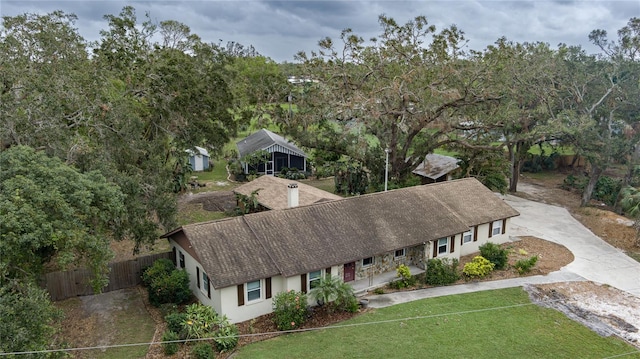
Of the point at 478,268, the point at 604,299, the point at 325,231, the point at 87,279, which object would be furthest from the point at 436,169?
the point at 87,279

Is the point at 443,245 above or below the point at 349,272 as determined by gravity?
above

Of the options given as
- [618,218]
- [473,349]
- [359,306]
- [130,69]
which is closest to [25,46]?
[130,69]

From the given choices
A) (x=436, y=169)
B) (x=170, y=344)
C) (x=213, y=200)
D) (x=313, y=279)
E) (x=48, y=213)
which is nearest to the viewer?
(x=48, y=213)

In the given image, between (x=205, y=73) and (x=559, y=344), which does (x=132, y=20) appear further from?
(x=559, y=344)

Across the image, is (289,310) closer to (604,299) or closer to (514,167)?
(604,299)

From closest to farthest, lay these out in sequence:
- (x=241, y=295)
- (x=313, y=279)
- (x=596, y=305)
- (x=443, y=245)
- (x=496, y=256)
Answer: (x=241, y=295) → (x=313, y=279) → (x=596, y=305) → (x=496, y=256) → (x=443, y=245)

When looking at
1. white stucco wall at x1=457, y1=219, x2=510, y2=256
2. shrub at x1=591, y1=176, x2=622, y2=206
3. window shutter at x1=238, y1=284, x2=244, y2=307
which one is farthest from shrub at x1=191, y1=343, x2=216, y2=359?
shrub at x1=591, y1=176, x2=622, y2=206
